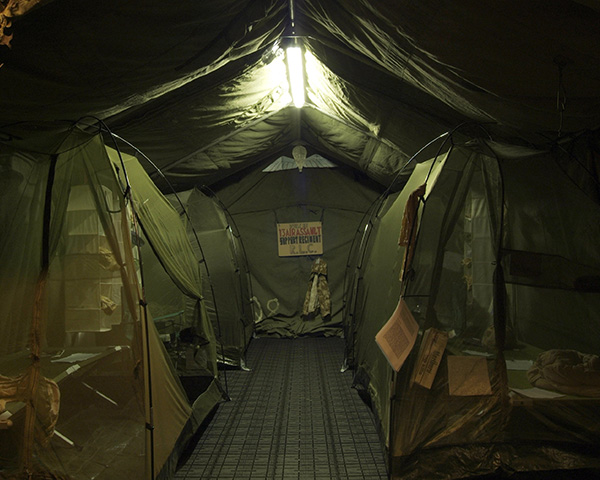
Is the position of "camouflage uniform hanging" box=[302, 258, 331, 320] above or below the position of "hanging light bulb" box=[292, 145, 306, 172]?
below

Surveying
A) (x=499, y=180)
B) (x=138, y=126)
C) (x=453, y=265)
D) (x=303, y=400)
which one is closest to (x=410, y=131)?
(x=499, y=180)

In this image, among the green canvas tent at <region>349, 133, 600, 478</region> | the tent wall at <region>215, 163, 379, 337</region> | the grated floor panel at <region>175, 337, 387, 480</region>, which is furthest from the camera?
the tent wall at <region>215, 163, 379, 337</region>

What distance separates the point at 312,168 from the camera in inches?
229

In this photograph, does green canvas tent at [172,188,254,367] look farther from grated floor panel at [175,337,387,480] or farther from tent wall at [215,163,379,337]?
→ tent wall at [215,163,379,337]

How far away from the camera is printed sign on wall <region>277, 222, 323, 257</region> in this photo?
579cm

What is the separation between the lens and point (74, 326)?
6.73 ft

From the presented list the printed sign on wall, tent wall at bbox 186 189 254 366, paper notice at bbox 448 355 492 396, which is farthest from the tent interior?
the printed sign on wall

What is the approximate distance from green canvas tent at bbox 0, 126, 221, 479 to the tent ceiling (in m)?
0.31

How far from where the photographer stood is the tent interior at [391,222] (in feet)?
5.06

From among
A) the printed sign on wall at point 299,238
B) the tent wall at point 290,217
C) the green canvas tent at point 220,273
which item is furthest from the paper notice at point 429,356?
the printed sign on wall at point 299,238

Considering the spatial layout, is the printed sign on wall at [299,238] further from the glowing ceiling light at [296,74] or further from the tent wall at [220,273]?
the glowing ceiling light at [296,74]

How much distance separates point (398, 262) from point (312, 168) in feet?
11.7

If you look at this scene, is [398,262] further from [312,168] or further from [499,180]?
[312,168]

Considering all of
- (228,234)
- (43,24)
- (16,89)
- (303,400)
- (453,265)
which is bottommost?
(303,400)
